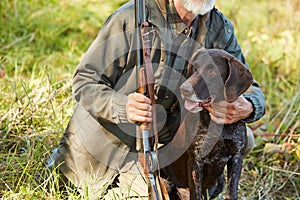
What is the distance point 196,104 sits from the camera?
317cm

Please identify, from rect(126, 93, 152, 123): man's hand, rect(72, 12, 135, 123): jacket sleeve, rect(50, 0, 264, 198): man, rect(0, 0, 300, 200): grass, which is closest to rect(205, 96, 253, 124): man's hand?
rect(50, 0, 264, 198): man

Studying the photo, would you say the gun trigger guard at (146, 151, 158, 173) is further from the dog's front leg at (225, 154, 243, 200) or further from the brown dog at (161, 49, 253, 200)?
the dog's front leg at (225, 154, 243, 200)

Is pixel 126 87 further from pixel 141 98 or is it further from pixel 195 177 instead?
pixel 195 177

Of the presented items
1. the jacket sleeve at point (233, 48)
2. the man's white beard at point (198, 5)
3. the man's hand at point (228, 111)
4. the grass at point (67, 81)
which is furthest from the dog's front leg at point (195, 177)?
the man's white beard at point (198, 5)

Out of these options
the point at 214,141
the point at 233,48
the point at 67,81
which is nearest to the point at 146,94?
the point at 214,141

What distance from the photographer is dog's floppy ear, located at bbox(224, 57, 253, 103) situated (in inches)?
123

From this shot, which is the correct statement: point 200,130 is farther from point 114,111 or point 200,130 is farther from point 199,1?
point 199,1

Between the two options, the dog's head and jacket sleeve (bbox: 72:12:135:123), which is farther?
jacket sleeve (bbox: 72:12:135:123)

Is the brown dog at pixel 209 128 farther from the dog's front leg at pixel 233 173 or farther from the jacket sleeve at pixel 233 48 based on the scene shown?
the jacket sleeve at pixel 233 48

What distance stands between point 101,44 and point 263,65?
307 centimetres

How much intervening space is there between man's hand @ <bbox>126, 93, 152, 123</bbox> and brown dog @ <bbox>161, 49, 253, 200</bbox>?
23cm

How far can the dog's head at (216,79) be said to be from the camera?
10.3 feet

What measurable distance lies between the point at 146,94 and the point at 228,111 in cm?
50

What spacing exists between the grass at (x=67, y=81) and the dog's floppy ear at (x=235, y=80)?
109 cm
